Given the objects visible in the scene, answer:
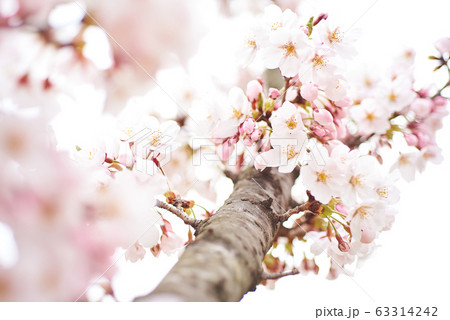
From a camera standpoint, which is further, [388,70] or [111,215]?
[388,70]

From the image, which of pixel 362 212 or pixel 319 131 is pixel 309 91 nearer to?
pixel 319 131

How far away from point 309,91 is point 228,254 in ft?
1.34

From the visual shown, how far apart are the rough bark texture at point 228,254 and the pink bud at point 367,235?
0.61 feet

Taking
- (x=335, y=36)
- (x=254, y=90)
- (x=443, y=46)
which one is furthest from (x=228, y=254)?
(x=443, y=46)

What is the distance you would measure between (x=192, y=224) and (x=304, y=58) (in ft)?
1.32

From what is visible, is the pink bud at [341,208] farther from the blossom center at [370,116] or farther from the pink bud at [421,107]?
the pink bud at [421,107]

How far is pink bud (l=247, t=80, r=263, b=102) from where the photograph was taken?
84 cm

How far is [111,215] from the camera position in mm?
487

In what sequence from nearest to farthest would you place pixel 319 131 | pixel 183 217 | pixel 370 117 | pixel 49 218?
1. pixel 49 218
2. pixel 183 217
3. pixel 319 131
4. pixel 370 117

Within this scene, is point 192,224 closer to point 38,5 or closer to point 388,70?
point 38,5

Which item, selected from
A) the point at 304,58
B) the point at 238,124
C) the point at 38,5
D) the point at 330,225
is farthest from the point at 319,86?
the point at 38,5

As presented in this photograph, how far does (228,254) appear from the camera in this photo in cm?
51

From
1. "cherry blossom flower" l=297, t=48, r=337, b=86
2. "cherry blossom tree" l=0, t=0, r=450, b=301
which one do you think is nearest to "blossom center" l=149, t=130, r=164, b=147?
"cherry blossom tree" l=0, t=0, r=450, b=301

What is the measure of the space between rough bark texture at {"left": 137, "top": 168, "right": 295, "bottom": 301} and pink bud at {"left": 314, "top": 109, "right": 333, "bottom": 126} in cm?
20
